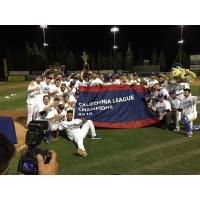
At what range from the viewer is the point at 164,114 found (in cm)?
1086

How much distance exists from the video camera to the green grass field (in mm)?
3833

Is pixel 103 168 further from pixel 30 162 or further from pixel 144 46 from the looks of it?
pixel 144 46

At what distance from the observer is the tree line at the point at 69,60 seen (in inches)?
2013

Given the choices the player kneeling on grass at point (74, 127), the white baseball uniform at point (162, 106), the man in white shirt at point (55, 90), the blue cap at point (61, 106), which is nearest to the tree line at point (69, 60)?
the man in white shirt at point (55, 90)

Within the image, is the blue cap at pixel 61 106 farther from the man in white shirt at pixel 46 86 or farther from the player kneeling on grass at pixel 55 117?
the man in white shirt at pixel 46 86

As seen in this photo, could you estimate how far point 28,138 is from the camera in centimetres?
267

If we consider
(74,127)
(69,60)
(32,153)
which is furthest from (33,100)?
(69,60)

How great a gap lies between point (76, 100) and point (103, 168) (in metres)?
4.62

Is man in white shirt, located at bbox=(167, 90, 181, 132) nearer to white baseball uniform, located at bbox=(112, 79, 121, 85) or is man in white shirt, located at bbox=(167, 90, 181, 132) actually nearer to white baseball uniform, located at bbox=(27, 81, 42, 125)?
white baseball uniform, located at bbox=(112, 79, 121, 85)

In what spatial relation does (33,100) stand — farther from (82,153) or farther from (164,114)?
(164,114)

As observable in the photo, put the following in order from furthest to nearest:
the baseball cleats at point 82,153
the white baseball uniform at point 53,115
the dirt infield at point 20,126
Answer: the white baseball uniform at point 53,115
the dirt infield at point 20,126
the baseball cleats at point 82,153

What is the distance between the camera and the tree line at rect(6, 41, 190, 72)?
5112cm

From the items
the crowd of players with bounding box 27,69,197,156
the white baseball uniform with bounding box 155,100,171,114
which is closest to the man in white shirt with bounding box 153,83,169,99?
the crowd of players with bounding box 27,69,197,156

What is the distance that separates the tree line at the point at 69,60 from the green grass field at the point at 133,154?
1687 inches
